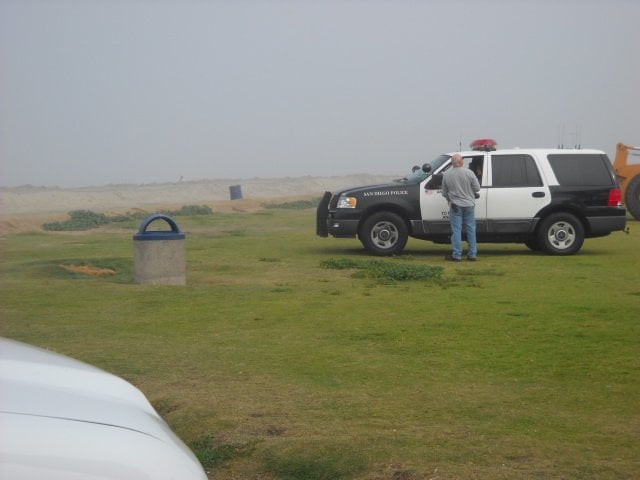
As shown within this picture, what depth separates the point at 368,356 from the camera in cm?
838

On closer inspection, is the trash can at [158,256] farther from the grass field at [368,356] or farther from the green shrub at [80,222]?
the green shrub at [80,222]

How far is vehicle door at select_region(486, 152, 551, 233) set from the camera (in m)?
16.7

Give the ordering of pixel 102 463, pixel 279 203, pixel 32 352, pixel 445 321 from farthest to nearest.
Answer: pixel 279 203, pixel 445 321, pixel 32 352, pixel 102 463

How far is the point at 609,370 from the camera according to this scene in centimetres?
762

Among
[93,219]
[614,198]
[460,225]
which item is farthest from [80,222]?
[614,198]

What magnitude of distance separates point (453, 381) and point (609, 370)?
4.33ft

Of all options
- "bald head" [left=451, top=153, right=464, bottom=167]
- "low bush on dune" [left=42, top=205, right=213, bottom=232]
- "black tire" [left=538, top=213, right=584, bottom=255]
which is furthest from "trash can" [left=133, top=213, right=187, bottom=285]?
"low bush on dune" [left=42, top=205, right=213, bottom=232]

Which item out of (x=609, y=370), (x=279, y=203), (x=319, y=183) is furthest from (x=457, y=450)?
(x=319, y=183)

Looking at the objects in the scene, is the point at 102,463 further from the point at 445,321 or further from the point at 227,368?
the point at 445,321

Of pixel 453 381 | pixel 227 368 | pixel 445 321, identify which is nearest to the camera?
pixel 453 381

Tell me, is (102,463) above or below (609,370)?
above

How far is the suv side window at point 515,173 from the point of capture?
16.8 metres

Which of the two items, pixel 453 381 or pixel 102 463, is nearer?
pixel 102 463

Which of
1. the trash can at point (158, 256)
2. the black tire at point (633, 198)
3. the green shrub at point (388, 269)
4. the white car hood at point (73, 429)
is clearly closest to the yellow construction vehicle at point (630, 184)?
the black tire at point (633, 198)
